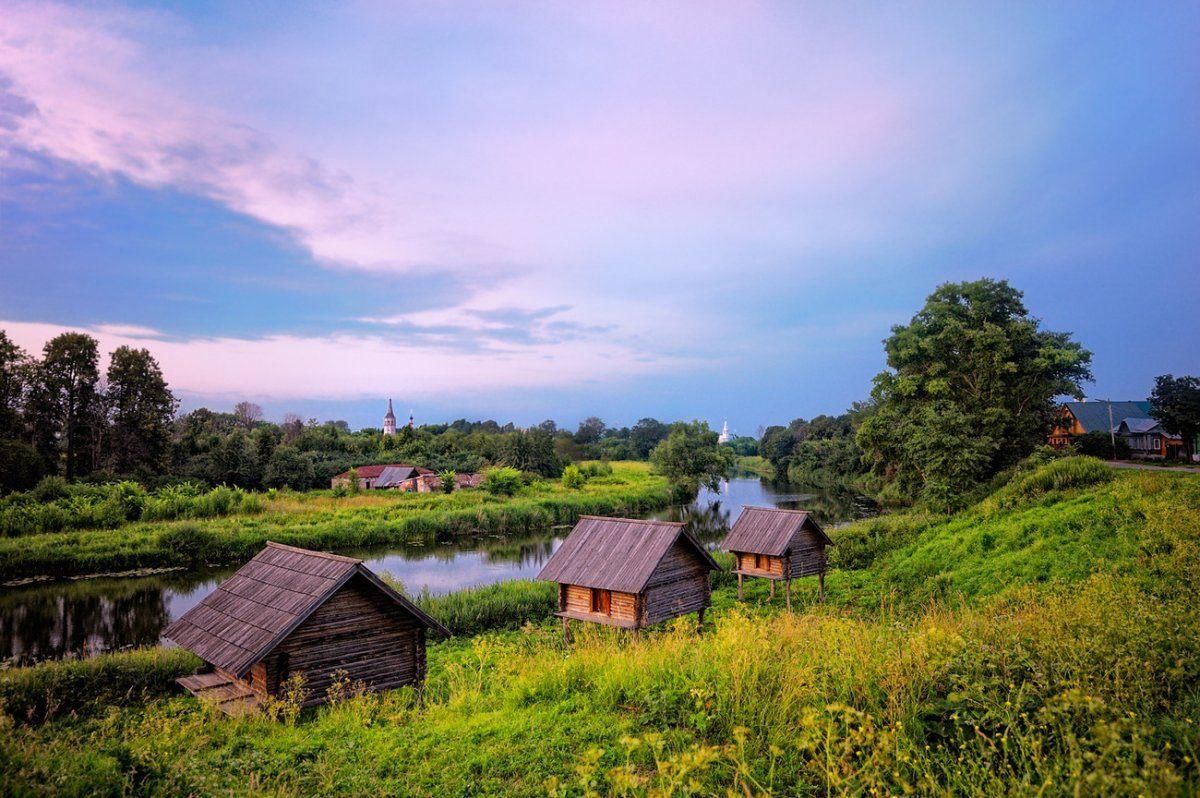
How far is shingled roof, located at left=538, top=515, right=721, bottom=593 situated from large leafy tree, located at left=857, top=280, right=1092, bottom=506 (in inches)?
745

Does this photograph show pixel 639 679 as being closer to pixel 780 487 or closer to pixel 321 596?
pixel 321 596

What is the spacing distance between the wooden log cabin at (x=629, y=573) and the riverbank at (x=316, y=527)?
80.6ft

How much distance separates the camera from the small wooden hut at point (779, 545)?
22.7m

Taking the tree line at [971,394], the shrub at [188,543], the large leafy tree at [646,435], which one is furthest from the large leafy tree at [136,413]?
the large leafy tree at [646,435]

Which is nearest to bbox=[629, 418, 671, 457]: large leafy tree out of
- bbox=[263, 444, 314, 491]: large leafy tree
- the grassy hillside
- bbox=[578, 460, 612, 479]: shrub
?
bbox=[578, 460, 612, 479]: shrub

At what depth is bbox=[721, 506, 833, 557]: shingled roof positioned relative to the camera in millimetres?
22719

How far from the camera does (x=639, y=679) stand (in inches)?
286

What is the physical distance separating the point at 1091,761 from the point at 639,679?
14.1 ft

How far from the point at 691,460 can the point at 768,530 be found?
141 ft

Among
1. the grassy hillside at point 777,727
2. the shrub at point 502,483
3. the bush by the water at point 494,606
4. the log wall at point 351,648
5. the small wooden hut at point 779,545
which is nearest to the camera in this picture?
the grassy hillside at point 777,727

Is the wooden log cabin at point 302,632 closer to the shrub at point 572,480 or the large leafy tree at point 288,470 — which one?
the large leafy tree at point 288,470

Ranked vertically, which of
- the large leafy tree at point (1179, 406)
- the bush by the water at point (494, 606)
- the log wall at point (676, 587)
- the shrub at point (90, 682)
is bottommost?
the bush by the water at point (494, 606)

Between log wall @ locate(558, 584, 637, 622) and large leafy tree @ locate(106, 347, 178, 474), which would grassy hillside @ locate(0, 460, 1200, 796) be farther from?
large leafy tree @ locate(106, 347, 178, 474)

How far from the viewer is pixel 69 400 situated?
162 ft
